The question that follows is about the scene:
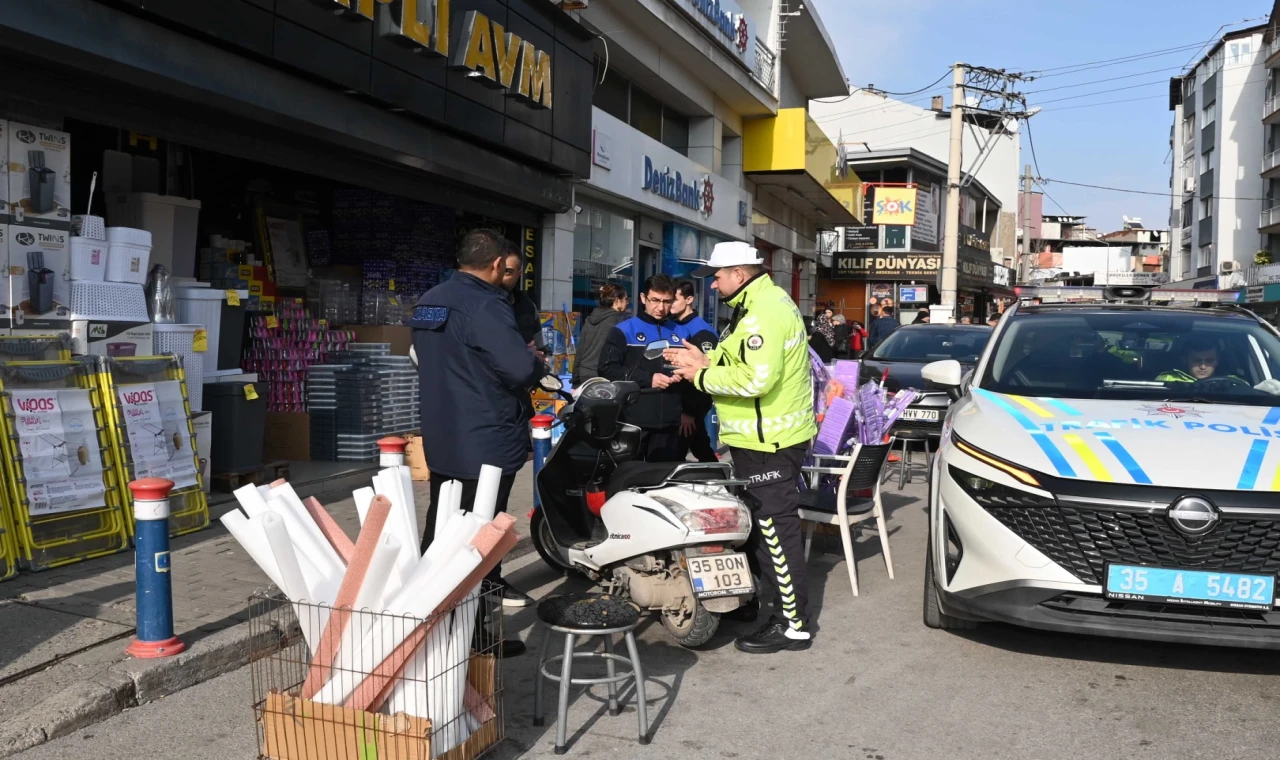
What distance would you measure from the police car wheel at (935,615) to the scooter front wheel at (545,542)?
193 centimetres

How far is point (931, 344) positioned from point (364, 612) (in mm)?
11379

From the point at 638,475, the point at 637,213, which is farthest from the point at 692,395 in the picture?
the point at 637,213

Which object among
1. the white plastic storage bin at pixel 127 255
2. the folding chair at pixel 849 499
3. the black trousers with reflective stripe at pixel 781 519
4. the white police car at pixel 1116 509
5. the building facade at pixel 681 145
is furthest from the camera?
the building facade at pixel 681 145

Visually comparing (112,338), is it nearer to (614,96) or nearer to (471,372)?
(471,372)

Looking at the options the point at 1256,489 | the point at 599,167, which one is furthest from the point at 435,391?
the point at 599,167

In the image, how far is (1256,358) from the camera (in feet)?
18.2

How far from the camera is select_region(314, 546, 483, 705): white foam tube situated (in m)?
3.11

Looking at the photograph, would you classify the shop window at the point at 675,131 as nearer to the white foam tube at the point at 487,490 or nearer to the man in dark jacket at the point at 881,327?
the man in dark jacket at the point at 881,327

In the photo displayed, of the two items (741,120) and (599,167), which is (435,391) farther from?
(741,120)

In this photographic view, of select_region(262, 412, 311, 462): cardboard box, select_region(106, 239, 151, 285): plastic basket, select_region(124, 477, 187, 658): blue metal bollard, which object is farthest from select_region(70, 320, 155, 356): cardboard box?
select_region(124, 477, 187, 658): blue metal bollard

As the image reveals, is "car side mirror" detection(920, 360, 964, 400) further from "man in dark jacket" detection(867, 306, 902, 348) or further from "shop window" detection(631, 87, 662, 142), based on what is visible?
"shop window" detection(631, 87, 662, 142)

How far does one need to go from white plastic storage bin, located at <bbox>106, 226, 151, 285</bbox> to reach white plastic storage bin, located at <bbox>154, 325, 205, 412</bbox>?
38 centimetres

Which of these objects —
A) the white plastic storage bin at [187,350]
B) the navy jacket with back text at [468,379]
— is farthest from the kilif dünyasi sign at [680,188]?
the navy jacket with back text at [468,379]

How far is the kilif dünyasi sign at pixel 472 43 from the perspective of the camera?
8.27 m
